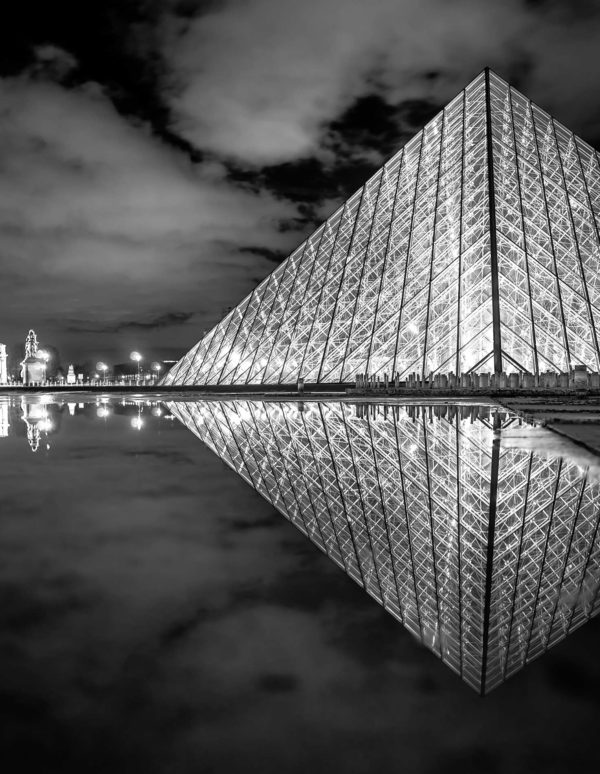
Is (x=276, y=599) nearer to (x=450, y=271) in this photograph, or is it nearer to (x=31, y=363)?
(x=450, y=271)

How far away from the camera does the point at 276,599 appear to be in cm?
294

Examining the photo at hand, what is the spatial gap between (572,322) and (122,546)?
1088 inches

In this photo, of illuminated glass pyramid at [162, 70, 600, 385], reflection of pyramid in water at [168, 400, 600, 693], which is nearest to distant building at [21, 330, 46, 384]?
illuminated glass pyramid at [162, 70, 600, 385]

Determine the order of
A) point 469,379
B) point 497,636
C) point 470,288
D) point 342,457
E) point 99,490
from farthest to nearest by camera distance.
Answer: point 470,288 → point 469,379 → point 342,457 → point 99,490 → point 497,636

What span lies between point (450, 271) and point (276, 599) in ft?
86.2

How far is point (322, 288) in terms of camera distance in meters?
34.5

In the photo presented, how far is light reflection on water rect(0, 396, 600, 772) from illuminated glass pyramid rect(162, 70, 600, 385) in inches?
776

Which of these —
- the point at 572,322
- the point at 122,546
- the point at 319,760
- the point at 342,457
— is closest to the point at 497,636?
the point at 319,760

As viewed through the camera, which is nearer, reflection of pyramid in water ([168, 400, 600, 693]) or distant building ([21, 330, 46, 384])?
reflection of pyramid in water ([168, 400, 600, 693])

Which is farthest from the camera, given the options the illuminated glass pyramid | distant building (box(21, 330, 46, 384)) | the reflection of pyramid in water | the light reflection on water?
distant building (box(21, 330, 46, 384))

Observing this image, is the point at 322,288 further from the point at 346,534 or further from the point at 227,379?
the point at 346,534

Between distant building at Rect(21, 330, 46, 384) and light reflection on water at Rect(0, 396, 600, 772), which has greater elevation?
distant building at Rect(21, 330, 46, 384)

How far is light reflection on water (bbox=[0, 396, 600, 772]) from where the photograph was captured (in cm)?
191

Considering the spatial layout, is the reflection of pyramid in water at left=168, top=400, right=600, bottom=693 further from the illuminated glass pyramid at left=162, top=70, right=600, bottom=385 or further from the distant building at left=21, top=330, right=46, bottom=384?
the distant building at left=21, top=330, right=46, bottom=384
